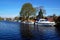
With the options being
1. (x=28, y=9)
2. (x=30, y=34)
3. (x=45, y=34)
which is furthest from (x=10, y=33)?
(x=28, y=9)

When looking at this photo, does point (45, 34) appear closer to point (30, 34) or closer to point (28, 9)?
point (30, 34)

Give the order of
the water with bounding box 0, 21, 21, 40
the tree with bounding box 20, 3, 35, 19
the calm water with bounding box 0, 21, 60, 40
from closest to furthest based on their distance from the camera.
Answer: the calm water with bounding box 0, 21, 60, 40 < the water with bounding box 0, 21, 21, 40 < the tree with bounding box 20, 3, 35, 19

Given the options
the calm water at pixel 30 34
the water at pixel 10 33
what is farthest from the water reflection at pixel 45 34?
the water at pixel 10 33

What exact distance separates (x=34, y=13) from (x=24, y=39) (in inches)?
2982

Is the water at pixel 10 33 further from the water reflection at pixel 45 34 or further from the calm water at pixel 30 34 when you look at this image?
the water reflection at pixel 45 34

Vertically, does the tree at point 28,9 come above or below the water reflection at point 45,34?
above

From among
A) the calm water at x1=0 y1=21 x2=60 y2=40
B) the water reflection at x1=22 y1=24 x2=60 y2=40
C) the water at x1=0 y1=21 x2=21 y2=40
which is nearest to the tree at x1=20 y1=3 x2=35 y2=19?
the water at x1=0 y1=21 x2=21 y2=40

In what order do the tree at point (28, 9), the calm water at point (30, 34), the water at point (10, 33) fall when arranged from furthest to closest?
the tree at point (28, 9)
the water at point (10, 33)
the calm water at point (30, 34)

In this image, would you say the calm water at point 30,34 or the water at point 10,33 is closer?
the calm water at point 30,34

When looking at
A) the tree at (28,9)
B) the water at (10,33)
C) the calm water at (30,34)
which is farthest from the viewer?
the tree at (28,9)

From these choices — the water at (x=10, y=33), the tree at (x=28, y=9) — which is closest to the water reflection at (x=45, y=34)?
the water at (x=10, y=33)

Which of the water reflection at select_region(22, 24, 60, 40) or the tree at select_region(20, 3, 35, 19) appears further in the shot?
the tree at select_region(20, 3, 35, 19)

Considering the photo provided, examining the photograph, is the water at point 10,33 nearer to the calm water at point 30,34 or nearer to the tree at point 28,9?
the calm water at point 30,34

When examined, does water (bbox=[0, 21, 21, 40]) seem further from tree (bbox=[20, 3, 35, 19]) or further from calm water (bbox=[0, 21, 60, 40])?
tree (bbox=[20, 3, 35, 19])
